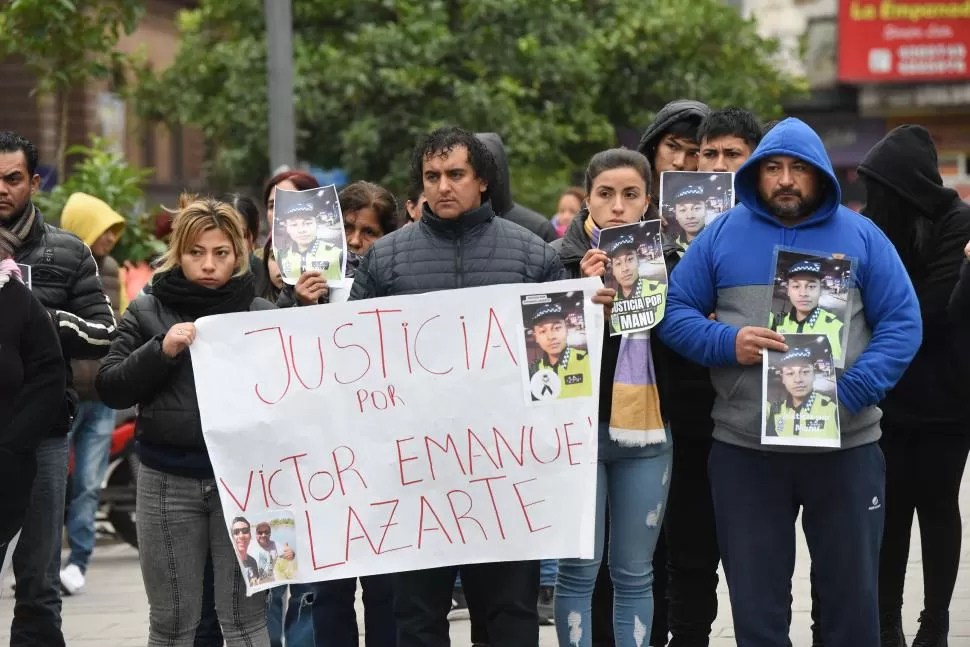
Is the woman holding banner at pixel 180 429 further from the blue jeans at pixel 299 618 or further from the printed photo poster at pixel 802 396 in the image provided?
the printed photo poster at pixel 802 396

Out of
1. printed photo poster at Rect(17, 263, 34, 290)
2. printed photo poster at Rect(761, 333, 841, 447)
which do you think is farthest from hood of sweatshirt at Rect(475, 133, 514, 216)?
printed photo poster at Rect(761, 333, 841, 447)

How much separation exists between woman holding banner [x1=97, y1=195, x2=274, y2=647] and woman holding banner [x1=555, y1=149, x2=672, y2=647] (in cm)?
104

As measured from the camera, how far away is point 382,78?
1825cm

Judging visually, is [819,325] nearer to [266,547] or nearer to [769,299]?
[769,299]

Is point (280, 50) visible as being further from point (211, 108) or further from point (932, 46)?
point (932, 46)

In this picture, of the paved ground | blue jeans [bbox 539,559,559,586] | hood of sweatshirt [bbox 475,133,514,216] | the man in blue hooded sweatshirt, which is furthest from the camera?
blue jeans [bbox 539,559,559,586]

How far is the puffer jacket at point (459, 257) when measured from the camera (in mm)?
5398

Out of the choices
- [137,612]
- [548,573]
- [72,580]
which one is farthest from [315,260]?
[72,580]

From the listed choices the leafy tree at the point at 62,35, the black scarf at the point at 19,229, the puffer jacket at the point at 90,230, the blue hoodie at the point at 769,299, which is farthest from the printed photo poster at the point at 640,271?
the leafy tree at the point at 62,35

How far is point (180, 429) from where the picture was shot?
5348mm

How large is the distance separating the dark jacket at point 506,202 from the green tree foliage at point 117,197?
125 inches

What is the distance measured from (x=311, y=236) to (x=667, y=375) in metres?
1.29

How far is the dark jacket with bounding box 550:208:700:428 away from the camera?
18.6 ft

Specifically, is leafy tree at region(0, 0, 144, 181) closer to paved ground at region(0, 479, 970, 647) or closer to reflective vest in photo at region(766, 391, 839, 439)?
paved ground at region(0, 479, 970, 647)
